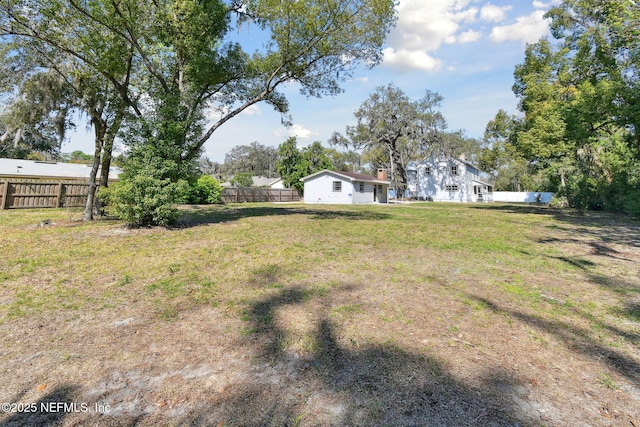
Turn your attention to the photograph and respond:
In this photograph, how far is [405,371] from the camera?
7.75 ft

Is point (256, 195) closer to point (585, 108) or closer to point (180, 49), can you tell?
point (180, 49)

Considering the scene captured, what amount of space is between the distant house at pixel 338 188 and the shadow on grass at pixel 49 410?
1028 inches

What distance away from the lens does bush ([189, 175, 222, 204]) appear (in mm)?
21344

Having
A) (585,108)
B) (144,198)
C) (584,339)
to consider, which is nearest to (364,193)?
(585,108)

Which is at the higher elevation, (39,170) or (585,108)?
(585,108)

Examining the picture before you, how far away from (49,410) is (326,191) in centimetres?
2738

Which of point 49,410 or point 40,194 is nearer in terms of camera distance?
point 49,410

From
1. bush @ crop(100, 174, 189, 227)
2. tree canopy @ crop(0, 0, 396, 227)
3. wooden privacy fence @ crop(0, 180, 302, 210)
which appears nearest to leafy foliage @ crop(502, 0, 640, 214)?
tree canopy @ crop(0, 0, 396, 227)

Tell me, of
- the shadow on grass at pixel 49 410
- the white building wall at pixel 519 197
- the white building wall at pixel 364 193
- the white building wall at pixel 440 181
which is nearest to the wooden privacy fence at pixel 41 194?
the shadow on grass at pixel 49 410

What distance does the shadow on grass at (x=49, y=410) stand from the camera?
1.82 metres

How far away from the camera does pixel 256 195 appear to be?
2897cm

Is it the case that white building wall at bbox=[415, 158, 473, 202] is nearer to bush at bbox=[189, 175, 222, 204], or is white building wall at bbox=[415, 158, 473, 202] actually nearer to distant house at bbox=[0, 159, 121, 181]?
bush at bbox=[189, 175, 222, 204]

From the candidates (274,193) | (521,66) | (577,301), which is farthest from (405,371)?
(274,193)

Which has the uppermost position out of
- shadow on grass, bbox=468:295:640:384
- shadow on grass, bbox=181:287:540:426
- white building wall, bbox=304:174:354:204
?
white building wall, bbox=304:174:354:204
